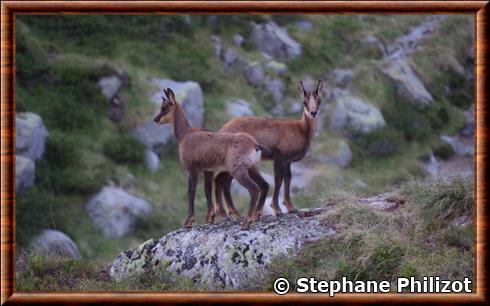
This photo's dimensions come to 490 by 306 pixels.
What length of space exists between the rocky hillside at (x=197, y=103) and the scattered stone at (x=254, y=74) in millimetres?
66

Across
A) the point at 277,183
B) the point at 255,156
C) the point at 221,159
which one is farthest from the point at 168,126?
the point at 255,156

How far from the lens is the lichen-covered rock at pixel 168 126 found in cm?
3456

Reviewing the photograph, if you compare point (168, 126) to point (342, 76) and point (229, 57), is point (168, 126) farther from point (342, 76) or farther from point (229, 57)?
point (342, 76)

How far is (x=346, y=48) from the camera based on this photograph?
44.2 meters

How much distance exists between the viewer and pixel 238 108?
3706cm

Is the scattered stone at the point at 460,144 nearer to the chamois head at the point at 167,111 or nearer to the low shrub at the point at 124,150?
the low shrub at the point at 124,150

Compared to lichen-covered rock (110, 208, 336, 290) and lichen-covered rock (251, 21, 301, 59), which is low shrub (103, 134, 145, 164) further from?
lichen-covered rock (110, 208, 336, 290)

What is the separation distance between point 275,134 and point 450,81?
27.9 meters

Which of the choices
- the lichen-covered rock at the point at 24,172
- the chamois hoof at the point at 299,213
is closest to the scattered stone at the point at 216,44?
the lichen-covered rock at the point at 24,172

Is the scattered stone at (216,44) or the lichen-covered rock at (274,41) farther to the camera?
the lichen-covered rock at (274,41)

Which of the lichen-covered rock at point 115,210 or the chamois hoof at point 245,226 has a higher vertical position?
the chamois hoof at point 245,226

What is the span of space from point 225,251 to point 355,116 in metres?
28.4

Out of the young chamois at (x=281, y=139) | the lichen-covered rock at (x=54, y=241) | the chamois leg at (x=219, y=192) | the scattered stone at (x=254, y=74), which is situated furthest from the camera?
the scattered stone at (x=254, y=74)

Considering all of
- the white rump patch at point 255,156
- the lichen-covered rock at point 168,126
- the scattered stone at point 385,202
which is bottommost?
the scattered stone at point 385,202
